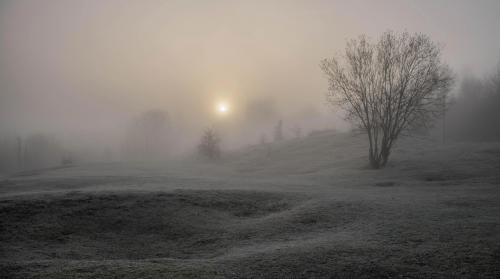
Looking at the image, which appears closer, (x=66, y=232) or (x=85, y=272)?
(x=85, y=272)

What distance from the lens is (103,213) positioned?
16.8 metres

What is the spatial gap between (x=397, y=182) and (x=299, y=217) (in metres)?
16.4

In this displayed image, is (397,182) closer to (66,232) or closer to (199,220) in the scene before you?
(199,220)

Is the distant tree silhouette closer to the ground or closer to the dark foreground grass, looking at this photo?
the ground

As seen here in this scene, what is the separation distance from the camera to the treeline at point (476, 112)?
83.2 metres

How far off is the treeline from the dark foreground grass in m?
76.0

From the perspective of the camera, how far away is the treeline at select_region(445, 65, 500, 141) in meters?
83.2

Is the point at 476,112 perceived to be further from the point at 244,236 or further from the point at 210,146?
the point at 244,236

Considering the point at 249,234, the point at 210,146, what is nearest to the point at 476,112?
the point at 210,146

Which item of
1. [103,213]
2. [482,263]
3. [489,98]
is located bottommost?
[482,263]

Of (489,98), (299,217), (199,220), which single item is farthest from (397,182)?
(489,98)

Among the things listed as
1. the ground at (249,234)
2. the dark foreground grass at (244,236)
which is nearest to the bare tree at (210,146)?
the ground at (249,234)

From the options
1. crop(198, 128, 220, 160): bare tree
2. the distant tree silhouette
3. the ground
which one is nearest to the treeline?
Result: the distant tree silhouette

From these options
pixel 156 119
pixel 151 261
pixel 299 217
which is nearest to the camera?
pixel 151 261
